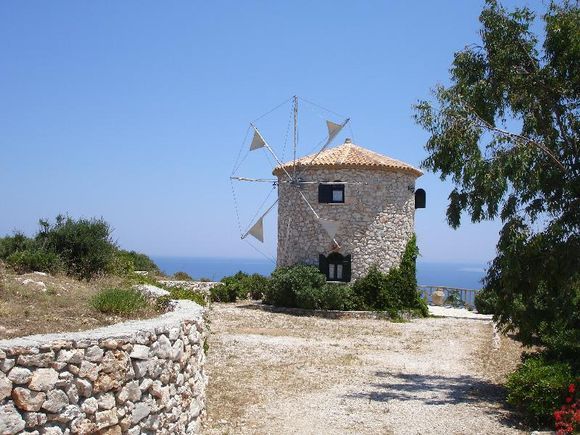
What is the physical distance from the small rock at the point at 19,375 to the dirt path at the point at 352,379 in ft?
11.1

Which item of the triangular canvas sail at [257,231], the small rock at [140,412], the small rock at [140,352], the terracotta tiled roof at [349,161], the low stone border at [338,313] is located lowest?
the small rock at [140,412]

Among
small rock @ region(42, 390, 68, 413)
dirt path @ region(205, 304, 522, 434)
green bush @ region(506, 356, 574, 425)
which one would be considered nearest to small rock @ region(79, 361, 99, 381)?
small rock @ region(42, 390, 68, 413)

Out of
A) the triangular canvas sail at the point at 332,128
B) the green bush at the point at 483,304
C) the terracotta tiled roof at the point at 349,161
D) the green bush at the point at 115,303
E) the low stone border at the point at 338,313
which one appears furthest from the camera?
the green bush at the point at 483,304

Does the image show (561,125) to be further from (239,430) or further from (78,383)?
(78,383)

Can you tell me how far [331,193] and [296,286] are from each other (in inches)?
Answer: 153

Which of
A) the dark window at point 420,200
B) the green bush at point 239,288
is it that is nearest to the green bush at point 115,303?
the green bush at point 239,288

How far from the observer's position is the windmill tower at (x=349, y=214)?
72.9 ft

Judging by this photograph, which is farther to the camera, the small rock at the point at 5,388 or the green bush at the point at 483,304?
the green bush at the point at 483,304

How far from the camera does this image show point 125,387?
5.50m

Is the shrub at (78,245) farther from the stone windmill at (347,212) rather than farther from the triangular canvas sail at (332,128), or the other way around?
the triangular canvas sail at (332,128)

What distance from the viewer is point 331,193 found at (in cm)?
2252

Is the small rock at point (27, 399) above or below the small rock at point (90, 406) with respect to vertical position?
above

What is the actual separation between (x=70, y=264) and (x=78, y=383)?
7650mm

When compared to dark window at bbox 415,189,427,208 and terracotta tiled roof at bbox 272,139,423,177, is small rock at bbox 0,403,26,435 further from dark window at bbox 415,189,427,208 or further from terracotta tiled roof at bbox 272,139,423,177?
dark window at bbox 415,189,427,208
